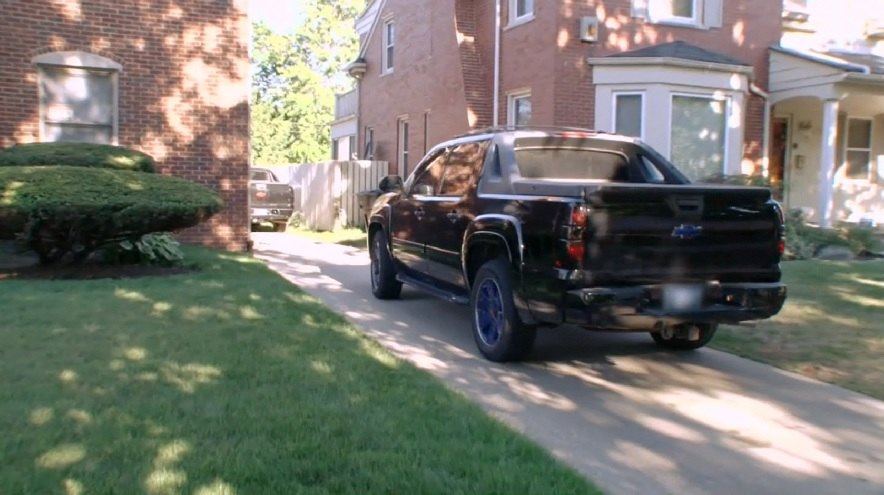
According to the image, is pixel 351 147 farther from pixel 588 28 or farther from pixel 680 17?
pixel 588 28

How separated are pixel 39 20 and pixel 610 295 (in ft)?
34.0

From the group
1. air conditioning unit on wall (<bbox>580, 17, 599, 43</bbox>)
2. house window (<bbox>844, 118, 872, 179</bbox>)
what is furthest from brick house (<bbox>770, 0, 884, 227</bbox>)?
air conditioning unit on wall (<bbox>580, 17, 599, 43</bbox>)

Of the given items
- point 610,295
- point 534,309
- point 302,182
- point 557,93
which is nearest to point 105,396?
point 534,309

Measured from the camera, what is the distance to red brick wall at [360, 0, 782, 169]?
14.6m

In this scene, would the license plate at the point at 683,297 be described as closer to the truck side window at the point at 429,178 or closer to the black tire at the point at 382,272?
the truck side window at the point at 429,178

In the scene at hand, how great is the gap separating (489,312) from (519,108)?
10.1m

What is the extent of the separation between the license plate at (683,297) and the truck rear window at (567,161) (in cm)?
208

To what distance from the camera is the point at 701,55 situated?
1477 cm

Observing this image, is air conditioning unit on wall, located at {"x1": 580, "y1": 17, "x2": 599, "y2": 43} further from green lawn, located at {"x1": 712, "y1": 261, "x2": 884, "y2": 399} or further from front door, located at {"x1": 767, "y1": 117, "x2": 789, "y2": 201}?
green lawn, located at {"x1": 712, "y1": 261, "x2": 884, "y2": 399}

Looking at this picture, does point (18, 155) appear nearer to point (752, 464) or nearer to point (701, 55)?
point (752, 464)

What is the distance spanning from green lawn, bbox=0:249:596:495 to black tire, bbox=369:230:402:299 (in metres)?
1.81

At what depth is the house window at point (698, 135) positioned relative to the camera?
14.8 meters

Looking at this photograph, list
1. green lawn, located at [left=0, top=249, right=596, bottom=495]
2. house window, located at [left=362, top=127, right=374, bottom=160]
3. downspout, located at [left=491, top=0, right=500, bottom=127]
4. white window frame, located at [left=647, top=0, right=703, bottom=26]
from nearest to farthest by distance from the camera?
green lawn, located at [left=0, top=249, right=596, bottom=495] → white window frame, located at [left=647, top=0, right=703, bottom=26] → downspout, located at [left=491, top=0, right=500, bottom=127] → house window, located at [left=362, top=127, right=374, bottom=160]

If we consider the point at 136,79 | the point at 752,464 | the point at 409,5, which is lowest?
the point at 752,464
